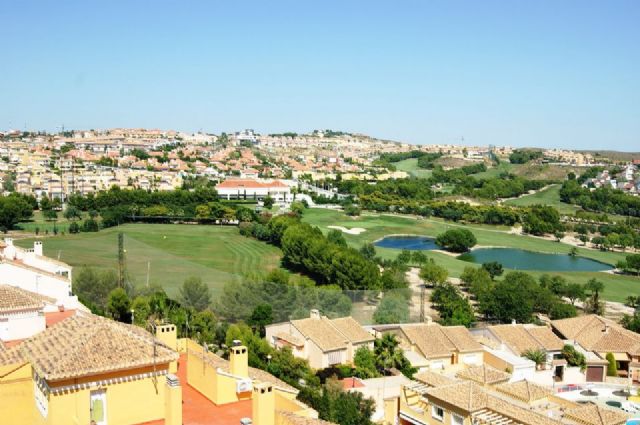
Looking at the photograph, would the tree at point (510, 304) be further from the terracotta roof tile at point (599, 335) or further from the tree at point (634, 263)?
the tree at point (634, 263)

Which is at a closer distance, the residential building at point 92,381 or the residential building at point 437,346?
the residential building at point 92,381

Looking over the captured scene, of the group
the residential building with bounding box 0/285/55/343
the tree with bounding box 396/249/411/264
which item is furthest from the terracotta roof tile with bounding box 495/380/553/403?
the tree with bounding box 396/249/411/264

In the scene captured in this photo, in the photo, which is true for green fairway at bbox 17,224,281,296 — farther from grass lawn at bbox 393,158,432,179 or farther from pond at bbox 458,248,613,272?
grass lawn at bbox 393,158,432,179

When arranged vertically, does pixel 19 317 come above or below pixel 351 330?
above

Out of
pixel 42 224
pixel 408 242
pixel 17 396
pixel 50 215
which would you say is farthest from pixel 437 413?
pixel 408 242

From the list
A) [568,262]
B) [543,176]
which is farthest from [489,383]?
[543,176]

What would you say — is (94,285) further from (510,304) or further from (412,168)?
(412,168)

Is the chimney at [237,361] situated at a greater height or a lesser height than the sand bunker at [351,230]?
greater

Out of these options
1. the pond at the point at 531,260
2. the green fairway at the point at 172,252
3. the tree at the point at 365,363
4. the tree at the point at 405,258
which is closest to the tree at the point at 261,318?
the green fairway at the point at 172,252
